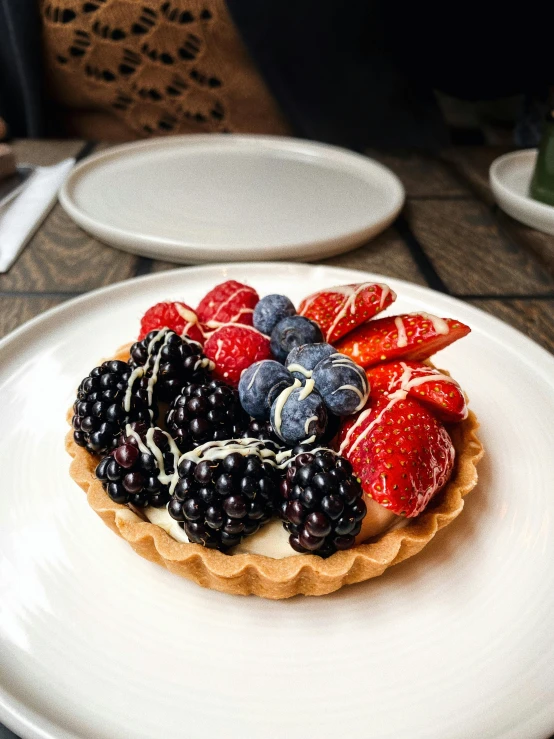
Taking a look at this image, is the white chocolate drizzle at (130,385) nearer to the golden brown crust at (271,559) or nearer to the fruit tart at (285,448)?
the fruit tart at (285,448)

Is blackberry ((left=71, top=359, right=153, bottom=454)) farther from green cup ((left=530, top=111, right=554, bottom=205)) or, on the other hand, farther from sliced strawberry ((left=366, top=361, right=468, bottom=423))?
green cup ((left=530, top=111, right=554, bottom=205))

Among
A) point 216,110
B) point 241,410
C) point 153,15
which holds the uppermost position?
point 153,15

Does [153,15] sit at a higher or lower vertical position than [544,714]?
higher

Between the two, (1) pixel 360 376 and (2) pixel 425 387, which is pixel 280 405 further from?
(2) pixel 425 387

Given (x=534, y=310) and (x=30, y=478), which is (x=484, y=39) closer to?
(x=534, y=310)

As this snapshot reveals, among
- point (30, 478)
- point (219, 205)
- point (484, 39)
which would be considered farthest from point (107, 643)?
point (484, 39)

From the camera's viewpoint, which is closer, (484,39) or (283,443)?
(283,443)

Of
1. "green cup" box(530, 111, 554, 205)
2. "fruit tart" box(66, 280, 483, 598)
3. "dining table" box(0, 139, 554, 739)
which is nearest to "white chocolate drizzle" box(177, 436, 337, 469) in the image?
"fruit tart" box(66, 280, 483, 598)
